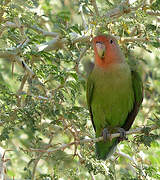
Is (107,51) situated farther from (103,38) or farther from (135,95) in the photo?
(135,95)

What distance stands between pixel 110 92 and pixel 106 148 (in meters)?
0.71

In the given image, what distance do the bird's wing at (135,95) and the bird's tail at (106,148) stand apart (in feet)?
0.97

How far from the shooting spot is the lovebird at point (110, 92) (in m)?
4.42

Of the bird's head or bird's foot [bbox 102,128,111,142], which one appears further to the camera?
the bird's head

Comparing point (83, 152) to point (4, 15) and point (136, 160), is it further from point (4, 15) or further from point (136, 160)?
point (4, 15)

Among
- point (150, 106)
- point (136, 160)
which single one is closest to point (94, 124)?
point (136, 160)

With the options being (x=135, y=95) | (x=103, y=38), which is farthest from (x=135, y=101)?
(x=103, y=38)

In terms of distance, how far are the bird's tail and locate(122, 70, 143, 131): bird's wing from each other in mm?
296

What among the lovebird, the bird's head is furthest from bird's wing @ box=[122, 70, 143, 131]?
the bird's head

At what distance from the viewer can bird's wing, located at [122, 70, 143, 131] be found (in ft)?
15.0

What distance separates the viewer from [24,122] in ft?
14.2

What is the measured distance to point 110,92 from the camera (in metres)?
4.40

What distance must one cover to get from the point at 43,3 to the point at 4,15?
2.29 meters

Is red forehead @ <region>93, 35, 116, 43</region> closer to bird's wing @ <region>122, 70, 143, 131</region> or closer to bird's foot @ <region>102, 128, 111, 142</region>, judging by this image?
bird's wing @ <region>122, 70, 143, 131</region>
